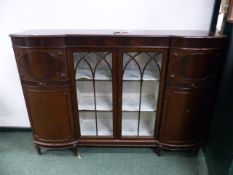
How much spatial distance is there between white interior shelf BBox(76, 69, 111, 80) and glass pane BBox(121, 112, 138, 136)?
0.47 m

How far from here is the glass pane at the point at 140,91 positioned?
159 centimetres

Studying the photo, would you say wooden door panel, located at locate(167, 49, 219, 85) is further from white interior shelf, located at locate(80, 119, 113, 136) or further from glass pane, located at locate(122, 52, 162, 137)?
white interior shelf, located at locate(80, 119, 113, 136)

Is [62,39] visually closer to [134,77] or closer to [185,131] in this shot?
[134,77]

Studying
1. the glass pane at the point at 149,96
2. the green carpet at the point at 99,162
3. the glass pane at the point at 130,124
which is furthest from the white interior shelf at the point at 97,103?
the green carpet at the point at 99,162

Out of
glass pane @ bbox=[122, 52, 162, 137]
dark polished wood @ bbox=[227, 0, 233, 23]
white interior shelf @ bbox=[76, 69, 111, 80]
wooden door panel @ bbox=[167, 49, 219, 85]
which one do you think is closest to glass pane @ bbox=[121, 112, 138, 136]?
glass pane @ bbox=[122, 52, 162, 137]

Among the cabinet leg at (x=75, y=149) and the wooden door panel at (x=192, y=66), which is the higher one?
the wooden door panel at (x=192, y=66)

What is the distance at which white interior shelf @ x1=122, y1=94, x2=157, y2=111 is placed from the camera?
1.81 meters

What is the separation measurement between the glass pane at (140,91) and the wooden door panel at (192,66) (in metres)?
0.12

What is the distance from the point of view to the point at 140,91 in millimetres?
1789

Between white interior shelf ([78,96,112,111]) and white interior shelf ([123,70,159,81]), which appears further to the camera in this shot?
white interior shelf ([78,96,112,111])

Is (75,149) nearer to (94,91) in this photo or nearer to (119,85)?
(94,91)

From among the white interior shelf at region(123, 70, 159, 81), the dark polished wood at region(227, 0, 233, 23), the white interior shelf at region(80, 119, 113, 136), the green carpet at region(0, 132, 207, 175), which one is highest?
the dark polished wood at region(227, 0, 233, 23)

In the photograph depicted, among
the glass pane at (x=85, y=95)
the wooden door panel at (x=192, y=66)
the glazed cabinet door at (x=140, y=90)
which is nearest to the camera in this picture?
the wooden door panel at (x=192, y=66)

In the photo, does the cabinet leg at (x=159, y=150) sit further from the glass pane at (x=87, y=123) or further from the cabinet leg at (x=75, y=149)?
the cabinet leg at (x=75, y=149)
